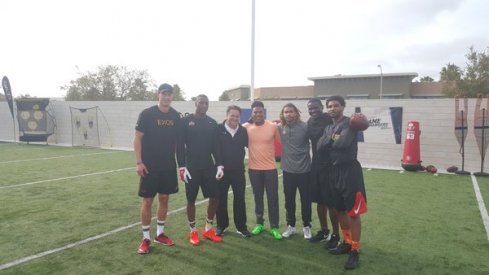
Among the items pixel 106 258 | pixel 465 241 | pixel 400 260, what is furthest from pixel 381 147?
pixel 106 258

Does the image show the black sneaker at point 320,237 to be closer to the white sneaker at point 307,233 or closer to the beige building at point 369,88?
the white sneaker at point 307,233

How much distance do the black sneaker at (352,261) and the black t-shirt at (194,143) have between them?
6.17 ft

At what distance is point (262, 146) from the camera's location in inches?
179

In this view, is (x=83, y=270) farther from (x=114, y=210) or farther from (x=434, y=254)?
(x=434, y=254)

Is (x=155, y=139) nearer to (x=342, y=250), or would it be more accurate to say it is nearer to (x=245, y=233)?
(x=245, y=233)

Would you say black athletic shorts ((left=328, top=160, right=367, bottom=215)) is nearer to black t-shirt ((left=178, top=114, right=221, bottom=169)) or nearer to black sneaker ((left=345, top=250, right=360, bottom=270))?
black sneaker ((left=345, top=250, right=360, bottom=270))

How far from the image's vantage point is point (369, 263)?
377 centimetres

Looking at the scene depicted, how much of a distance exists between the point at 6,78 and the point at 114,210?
695 inches

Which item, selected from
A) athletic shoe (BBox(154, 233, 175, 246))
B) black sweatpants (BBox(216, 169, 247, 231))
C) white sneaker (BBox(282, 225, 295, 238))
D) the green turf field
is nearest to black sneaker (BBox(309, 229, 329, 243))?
the green turf field

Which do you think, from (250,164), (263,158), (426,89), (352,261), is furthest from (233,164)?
(426,89)

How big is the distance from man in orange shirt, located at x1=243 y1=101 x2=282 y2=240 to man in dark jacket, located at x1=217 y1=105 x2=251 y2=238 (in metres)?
0.13

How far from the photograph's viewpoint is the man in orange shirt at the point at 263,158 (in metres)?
4.54

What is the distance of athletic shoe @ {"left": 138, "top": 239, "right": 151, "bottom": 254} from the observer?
4.02m

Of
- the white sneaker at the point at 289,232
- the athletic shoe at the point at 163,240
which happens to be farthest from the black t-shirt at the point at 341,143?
the athletic shoe at the point at 163,240
